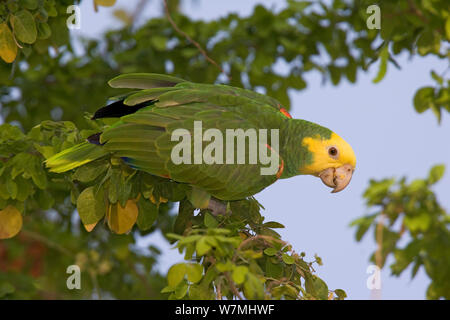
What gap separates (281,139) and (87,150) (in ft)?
3.04

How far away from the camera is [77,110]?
529 centimetres

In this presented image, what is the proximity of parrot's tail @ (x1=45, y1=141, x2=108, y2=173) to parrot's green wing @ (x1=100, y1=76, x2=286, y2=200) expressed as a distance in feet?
0.27

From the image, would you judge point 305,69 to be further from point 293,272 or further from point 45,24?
point 293,272

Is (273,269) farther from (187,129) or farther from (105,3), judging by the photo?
(105,3)

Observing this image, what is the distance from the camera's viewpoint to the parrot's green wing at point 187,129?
234 cm

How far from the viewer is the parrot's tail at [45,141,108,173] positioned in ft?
7.97

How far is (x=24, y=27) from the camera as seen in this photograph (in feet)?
8.93

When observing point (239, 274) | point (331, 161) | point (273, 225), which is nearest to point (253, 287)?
point (239, 274)

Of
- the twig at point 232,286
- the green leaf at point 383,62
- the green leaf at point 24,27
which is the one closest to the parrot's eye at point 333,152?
the green leaf at point 383,62

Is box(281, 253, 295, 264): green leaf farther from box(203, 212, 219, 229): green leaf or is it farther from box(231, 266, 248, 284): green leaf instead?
box(231, 266, 248, 284): green leaf

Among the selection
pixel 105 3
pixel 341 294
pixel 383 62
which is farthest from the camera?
pixel 383 62

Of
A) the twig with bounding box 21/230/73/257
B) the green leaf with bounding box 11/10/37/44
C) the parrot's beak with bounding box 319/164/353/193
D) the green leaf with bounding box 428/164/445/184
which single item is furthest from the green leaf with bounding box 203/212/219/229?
the green leaf with bounding box 428/164/445/184

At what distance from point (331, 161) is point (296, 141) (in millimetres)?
215

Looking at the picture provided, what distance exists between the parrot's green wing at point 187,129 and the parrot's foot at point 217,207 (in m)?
0.14
